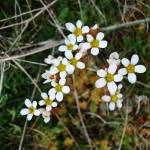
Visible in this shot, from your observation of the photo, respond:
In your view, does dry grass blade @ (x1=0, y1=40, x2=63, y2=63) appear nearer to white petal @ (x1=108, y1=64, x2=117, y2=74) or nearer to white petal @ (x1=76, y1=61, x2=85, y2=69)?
white petal @ (x1=76, y1=61, x2=85, y2=69)

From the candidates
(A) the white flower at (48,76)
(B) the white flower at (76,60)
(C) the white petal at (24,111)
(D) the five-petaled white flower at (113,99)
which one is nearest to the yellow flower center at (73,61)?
(B) the white flower at (76,60)

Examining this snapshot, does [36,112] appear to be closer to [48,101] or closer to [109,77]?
[48,101]

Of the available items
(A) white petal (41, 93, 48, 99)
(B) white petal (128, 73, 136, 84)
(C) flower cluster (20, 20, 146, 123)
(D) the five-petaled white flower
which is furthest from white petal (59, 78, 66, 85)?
(B) white petal (128, 73, 136, 84)

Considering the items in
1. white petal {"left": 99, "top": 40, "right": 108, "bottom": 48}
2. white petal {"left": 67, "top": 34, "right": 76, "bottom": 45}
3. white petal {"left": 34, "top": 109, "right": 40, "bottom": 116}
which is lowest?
white petal {"left": 34, "top": 109, "right": 40, "bottom": 116}

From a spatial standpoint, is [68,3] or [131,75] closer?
[131,75]

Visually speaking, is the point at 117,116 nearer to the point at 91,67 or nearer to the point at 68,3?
the point at 91,67

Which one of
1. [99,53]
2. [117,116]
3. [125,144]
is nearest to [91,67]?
[99,53]

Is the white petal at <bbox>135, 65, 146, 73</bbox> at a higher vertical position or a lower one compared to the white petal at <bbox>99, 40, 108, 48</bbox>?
lower

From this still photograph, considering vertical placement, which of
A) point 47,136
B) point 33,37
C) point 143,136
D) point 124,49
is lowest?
point 143,136
